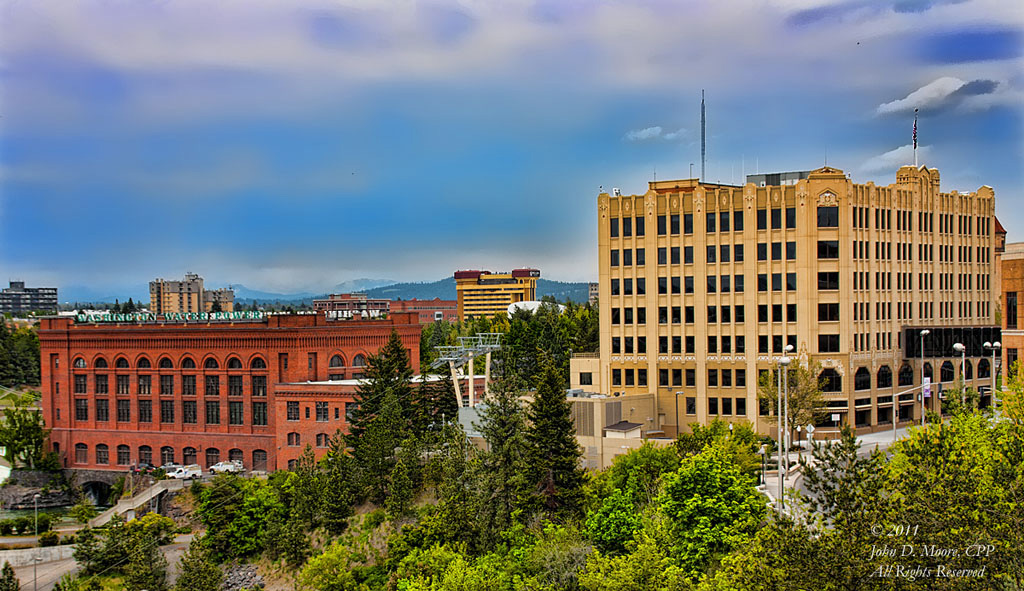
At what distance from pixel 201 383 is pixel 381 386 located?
32166 mm

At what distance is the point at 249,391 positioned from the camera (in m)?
108

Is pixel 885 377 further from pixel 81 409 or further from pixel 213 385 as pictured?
pixel 81 409

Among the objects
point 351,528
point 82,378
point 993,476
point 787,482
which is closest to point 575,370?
point 351,528

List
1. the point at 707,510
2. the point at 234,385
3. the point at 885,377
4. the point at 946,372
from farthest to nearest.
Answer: the point at 234,385
the point at 946,372
the point at 885,377
the point at 707,510

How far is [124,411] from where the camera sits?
11631cm

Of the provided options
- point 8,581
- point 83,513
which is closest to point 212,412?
point 83,513

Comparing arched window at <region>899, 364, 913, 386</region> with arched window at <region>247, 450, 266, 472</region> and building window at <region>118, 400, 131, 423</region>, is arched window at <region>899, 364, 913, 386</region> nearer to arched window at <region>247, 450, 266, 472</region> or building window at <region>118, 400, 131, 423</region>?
arched window at <region>247, 450, 266, 472</region>

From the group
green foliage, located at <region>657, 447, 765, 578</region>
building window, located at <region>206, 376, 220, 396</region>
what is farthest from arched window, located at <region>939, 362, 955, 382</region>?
building window, located at <region>206, 376, 220, 396</region>

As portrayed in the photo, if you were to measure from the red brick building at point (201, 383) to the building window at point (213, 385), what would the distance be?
0.12 meters

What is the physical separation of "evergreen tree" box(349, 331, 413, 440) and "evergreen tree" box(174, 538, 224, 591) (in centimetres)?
1677

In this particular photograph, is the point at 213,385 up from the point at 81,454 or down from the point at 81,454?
up

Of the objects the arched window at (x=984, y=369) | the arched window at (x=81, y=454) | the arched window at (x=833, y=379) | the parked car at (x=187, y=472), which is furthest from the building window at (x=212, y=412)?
the arched window at (x=984, y=369)

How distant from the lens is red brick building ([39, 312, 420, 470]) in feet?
343

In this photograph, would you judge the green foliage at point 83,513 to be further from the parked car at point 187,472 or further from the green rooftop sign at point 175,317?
the green rooftop sign at point 175,317
